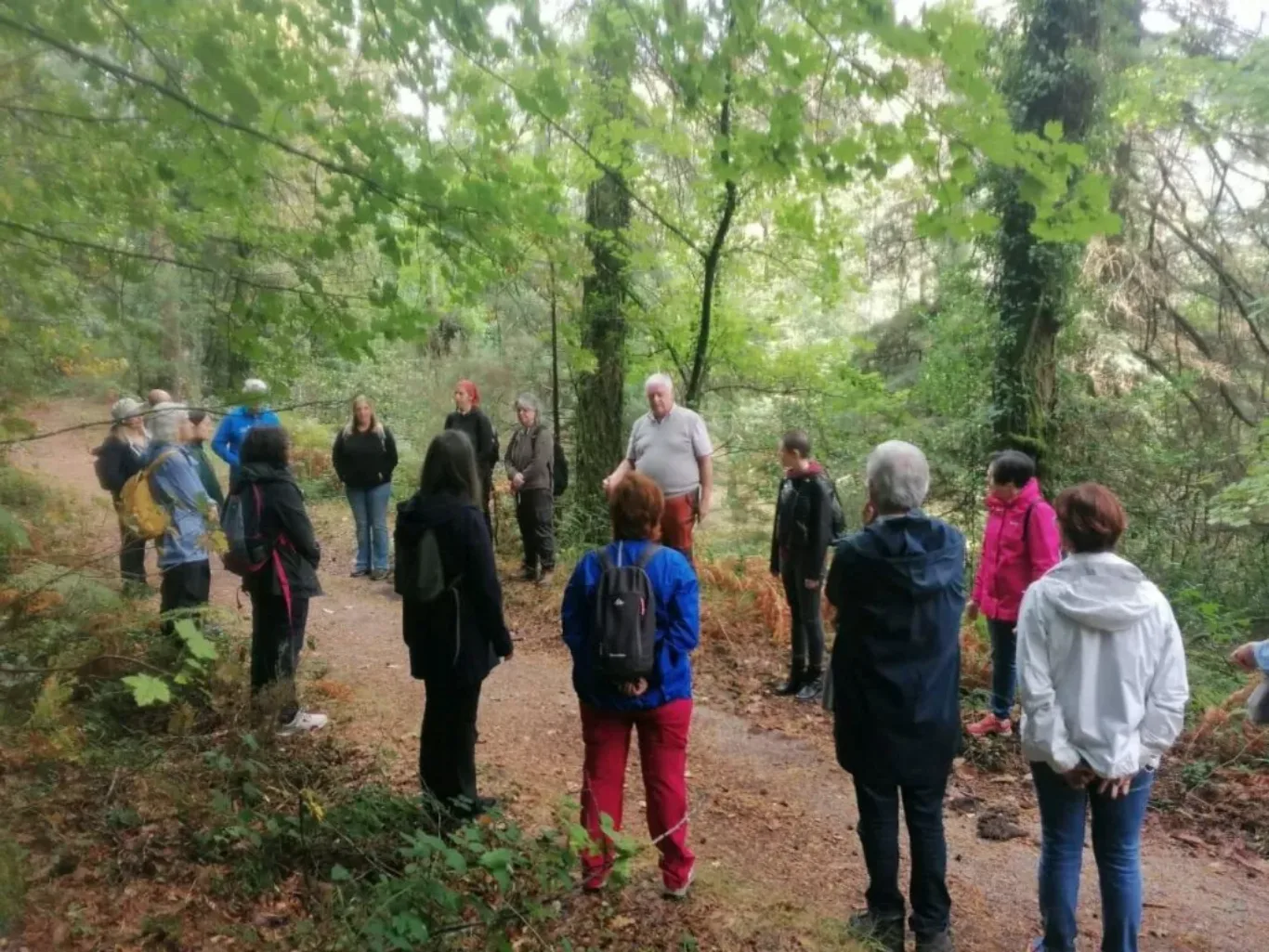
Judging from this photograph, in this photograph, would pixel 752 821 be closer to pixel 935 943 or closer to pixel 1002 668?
pixel 935 943

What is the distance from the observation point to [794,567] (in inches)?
233

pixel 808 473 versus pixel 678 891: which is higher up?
pixel 808 473

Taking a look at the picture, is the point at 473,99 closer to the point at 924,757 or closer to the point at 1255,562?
the point at 924,757

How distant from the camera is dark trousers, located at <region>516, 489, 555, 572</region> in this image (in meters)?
8.51

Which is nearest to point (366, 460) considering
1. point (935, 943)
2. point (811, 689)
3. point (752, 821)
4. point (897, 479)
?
point (811, 689)

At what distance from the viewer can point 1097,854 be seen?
3.07 meters

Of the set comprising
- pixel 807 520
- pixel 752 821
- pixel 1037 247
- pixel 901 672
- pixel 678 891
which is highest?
pixel 1037 247

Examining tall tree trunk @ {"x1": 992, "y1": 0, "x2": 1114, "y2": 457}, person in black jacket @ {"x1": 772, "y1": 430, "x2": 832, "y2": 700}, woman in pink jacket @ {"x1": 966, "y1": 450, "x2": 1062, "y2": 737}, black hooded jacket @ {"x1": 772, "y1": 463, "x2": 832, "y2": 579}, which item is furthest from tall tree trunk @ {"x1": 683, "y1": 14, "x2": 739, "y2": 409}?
tall tree trunk @ {"x1": 992, "y1": 0, "x2": 1114, "y2": 457}

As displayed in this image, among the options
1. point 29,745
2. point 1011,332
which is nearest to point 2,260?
point 29,745

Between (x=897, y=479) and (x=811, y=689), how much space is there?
3627 mm

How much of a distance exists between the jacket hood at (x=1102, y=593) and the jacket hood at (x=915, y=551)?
1.24ft

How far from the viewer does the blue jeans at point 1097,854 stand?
296cm

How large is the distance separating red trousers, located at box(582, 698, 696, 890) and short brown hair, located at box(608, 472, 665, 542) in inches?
28.0

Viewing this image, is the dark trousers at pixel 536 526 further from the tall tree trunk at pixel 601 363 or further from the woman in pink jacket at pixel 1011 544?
the woman in pink jacket at pixel 1011 544
